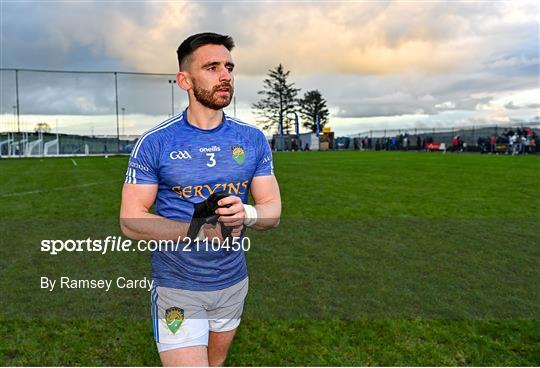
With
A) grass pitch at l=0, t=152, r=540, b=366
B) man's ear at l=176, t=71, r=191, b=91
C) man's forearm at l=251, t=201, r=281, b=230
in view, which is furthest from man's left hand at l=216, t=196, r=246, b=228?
grass pitch at l=0, t=152, r=540, b=366

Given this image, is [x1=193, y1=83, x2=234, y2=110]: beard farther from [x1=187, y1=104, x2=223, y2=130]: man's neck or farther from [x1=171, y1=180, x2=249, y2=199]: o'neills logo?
[x1=171, y1=180, x2=249, y2=199]: o'neills logo

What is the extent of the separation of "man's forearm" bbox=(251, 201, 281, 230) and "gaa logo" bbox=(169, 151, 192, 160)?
46 centimetres

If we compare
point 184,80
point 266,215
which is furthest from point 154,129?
point 266,215

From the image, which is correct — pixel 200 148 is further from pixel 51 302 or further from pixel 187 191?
pixel 51 302

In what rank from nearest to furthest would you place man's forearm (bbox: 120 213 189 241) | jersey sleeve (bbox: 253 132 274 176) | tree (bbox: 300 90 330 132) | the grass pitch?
1. man's forearm (bbox: 120 213 189 241)
2. jersey sleeve (bbox: 253 132 274 176)
3. the grass pitch
4. tree (bbox: 300 90 330 132)

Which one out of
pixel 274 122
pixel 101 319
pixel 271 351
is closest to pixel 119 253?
pixel 101 319

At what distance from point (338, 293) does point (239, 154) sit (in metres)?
3.75

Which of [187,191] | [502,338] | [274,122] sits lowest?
[502,338]

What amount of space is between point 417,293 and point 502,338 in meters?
1.33

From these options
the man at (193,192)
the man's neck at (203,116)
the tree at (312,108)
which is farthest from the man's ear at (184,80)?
the tree at (312,108)

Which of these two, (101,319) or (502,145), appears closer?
(101,319)

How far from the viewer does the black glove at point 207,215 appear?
7.86ft

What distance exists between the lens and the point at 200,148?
8.93 feet

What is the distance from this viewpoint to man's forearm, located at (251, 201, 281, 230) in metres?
2.64
